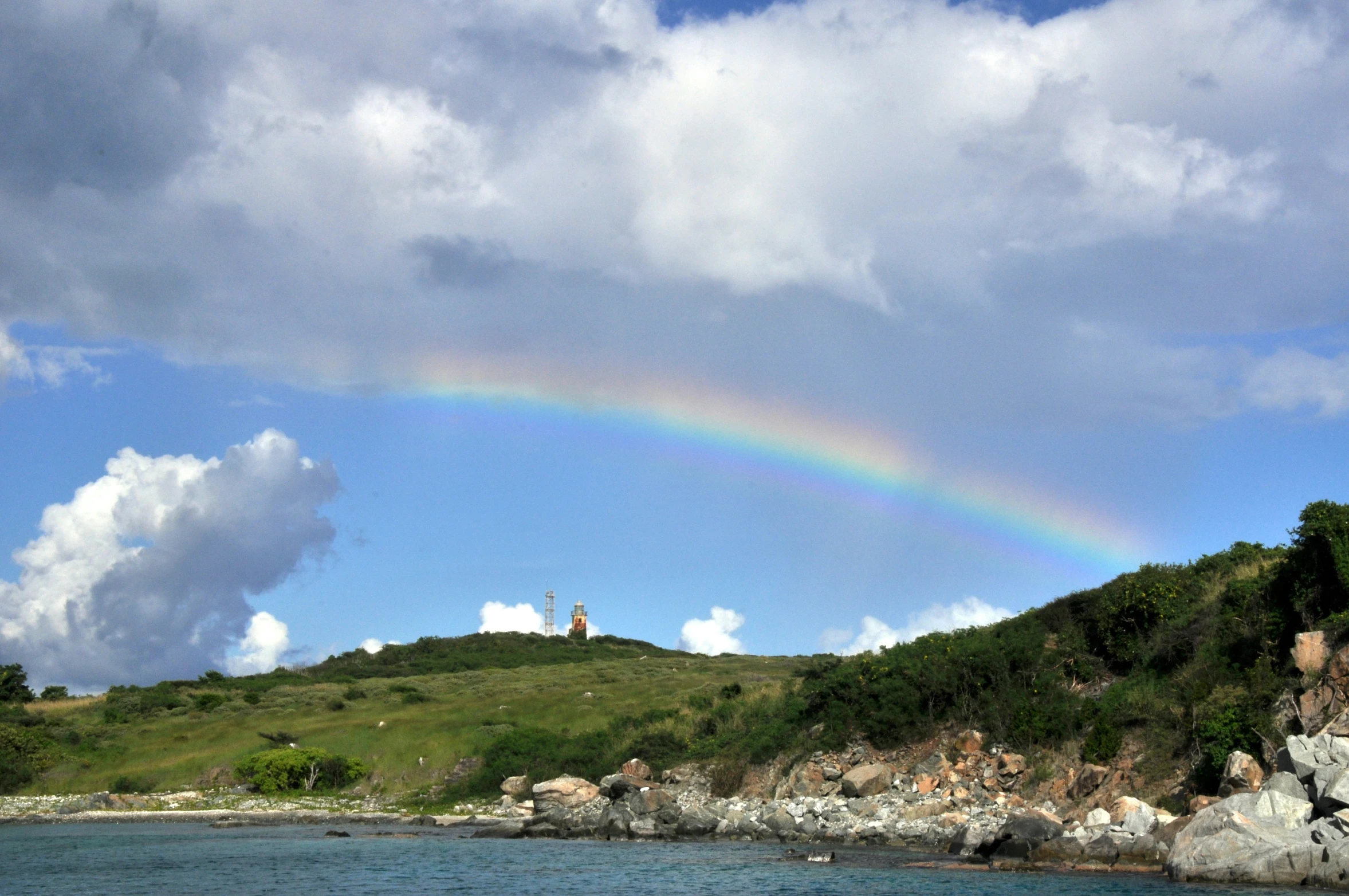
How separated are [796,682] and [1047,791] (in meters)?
24.6

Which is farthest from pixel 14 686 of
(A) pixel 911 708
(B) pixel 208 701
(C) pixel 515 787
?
(A) pixel 911 708

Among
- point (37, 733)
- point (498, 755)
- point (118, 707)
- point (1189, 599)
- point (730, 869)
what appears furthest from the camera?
point (118, 707)

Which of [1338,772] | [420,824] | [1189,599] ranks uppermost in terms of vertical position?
[1189,599]

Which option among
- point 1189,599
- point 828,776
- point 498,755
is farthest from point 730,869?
point 498,755

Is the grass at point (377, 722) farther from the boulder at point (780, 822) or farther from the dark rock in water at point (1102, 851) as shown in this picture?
the dark rock in water at point (1102, 851)

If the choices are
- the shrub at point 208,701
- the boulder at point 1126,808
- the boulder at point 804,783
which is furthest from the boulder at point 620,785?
the shrub at point 208,701

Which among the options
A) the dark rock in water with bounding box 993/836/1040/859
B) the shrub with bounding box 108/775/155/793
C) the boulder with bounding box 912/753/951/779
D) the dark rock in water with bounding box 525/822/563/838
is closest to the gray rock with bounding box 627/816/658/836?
the dark rock in water with bounding box 525/822/563/838

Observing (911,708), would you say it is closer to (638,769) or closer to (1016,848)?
(638,769)

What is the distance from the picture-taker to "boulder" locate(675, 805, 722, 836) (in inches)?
1572

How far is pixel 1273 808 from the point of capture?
25.0m

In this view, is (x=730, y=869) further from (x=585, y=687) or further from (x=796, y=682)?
(x=585, y=687)

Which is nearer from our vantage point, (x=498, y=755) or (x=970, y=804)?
(x=970, y=804)

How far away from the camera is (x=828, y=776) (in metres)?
43.4

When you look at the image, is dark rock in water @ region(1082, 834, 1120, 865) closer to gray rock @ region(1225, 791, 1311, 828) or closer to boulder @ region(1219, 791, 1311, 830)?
boulder @ region(1219, 791, 1311, 830)
